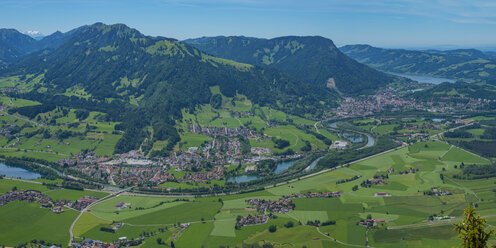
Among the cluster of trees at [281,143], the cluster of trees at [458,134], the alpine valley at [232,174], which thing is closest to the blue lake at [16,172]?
the alpine valley at [232,174]

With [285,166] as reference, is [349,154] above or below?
above

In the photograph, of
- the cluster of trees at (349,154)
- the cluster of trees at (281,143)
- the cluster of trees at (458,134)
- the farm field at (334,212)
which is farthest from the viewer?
the cluster of trees at (458,134)

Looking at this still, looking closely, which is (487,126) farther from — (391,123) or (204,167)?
(204,167)

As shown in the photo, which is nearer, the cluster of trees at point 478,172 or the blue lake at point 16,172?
the cluster of trees at point 478,172

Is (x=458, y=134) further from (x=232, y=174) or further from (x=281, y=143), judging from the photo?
(x=232, y=174)

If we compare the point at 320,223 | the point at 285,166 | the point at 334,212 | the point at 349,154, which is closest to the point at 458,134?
the point at 349,154

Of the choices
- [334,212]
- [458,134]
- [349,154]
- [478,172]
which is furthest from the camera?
[458,134]

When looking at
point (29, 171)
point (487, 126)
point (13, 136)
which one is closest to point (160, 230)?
point (29, 171)

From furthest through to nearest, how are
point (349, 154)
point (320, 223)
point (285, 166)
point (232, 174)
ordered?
point (349, 154) < point (285, 166) < point (232, 174) < point (320, 223)

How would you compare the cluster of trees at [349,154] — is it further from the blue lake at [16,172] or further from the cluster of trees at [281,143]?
the blue lake at [16,172]
